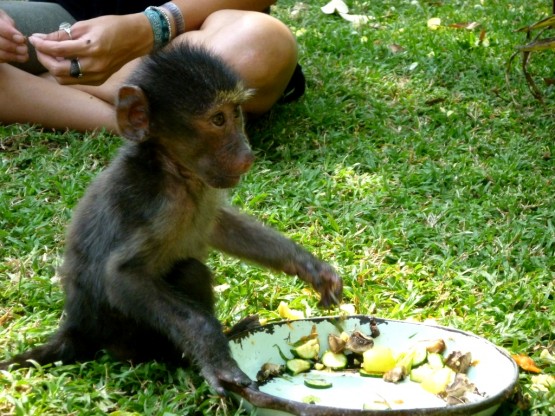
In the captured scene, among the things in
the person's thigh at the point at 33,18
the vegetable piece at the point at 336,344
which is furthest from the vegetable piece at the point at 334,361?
the person's thigh at the point at 33,18

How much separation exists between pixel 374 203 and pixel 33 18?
2.94 metres

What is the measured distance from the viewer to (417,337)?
3.84 m

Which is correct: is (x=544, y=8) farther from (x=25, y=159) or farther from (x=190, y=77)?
(x=190, y=77)

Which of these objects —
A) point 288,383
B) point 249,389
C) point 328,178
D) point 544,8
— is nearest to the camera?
point 249,389

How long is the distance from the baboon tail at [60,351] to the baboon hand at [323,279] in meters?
1.00

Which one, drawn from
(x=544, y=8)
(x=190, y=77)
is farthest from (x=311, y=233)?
(x=544, y=8)

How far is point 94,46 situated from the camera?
5387mm

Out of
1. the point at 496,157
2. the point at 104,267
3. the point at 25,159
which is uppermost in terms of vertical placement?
the point at 104,267

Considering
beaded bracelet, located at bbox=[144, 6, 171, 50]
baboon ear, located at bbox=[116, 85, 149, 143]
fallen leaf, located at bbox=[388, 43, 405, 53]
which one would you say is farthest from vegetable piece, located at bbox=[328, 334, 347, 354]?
fallen leaf, located at bbox=[388, 43, 405, 53]

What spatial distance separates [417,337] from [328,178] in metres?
2.15

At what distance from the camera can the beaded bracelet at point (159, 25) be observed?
5.92 m

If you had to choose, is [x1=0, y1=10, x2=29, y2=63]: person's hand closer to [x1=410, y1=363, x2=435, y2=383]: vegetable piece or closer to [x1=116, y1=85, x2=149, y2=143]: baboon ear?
[x1=116, y1=85, x2=149, y2=143]: baboon ear

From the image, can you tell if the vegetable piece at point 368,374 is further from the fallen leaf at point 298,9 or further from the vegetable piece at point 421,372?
the fallen leaf at point 298,9

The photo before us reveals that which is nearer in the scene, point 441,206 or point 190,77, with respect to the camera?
point 190,77
